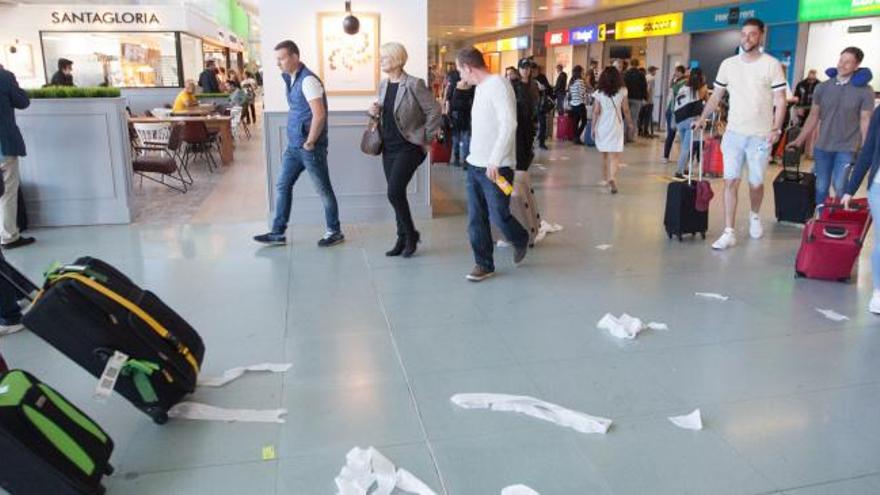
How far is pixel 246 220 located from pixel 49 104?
1942 millimetres

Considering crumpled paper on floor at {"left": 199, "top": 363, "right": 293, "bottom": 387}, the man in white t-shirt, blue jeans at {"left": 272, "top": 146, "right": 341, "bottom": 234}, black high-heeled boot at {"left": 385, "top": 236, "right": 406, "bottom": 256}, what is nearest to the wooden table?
blue jeans at {"left": 272, "top": 146, "right": 341, "bottom": 234}

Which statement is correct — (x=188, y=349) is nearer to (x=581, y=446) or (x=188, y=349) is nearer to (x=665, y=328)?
(x=581, y=446)

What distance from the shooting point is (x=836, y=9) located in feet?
40.6

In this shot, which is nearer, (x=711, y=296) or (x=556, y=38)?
(x=711, y=296)

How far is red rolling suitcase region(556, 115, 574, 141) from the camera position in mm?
14113

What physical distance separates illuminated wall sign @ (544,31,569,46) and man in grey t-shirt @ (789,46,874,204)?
1846 cm

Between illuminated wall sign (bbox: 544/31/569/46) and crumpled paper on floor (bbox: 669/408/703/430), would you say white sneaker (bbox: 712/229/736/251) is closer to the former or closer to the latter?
crumpled paper on floor (bbox: 669/408/703/430)

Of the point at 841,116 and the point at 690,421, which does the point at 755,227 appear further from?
the point at 690,421

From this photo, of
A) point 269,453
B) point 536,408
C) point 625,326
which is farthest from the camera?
point 625,326

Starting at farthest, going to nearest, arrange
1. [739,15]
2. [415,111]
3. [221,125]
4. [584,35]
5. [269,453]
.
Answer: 1. [584,35]
2. [739,15]
3. [221,125]
4. [415,111]
5. [269,453]

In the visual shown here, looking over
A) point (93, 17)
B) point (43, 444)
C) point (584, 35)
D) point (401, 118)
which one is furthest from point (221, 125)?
point (584, 35)

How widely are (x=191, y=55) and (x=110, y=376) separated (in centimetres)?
1667

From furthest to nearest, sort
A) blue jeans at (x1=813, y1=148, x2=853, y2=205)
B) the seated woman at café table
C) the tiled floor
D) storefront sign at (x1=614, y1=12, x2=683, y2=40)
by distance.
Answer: storefront sign at (x1=614, y1=12, x2=683, y2=40), the seated woman at café table, blue jeans at (x1=813, y1=148, x2=853, y2=205), the tiled floor

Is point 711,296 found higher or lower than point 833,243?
lower
